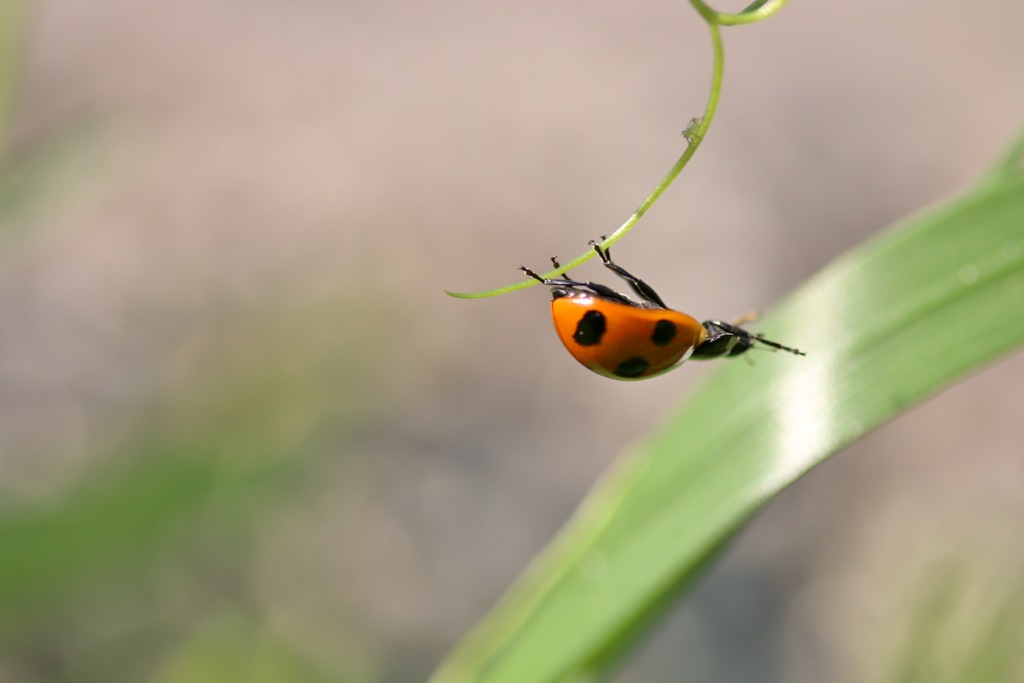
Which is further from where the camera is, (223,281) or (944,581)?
(223,281)

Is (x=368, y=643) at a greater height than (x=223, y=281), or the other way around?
(x=223, y=281)

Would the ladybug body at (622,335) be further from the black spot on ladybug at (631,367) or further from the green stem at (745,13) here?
the green stem at (745,13)

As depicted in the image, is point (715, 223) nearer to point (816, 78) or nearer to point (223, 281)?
point (816, 78)

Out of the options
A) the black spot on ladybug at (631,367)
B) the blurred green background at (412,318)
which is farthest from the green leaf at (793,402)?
the blurred green background at (412,318)

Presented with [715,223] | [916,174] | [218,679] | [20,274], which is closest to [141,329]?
[20,274]

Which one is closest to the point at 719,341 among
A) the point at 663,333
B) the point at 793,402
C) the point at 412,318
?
the point at 663,333

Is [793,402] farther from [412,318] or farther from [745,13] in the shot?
[412,318]
